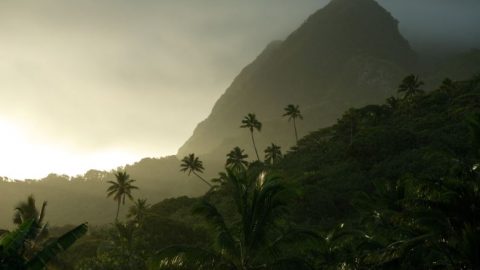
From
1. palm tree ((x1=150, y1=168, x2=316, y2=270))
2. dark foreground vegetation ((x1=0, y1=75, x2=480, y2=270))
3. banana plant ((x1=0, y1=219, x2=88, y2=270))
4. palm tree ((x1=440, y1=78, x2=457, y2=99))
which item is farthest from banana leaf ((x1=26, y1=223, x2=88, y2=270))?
palm tree ((x1=440, y1=78, x2=457, y2=99))

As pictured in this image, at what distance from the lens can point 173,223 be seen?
61.9 m

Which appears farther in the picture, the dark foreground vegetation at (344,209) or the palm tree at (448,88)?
the palm tree at (448,88)

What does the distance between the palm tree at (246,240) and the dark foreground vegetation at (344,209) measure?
1.7 inches

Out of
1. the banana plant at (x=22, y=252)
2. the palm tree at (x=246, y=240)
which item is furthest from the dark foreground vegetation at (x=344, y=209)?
the banana plant at (x=22, y=252)

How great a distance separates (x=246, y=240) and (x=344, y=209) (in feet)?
153

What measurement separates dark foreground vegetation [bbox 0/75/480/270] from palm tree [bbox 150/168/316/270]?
4cm

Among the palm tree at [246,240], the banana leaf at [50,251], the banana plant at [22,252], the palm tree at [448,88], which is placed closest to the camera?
the banana plant at [22,252]

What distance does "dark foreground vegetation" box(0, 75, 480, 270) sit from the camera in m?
13.7

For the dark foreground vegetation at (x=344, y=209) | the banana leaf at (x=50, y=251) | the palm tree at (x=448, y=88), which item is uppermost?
the palm tree at (x=448, y=88)

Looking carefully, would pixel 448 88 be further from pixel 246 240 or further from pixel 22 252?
pixel 22 252

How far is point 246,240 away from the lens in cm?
1727

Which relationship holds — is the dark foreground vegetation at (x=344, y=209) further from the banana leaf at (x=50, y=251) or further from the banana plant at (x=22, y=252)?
the banana leaf at (x=50, y=251)

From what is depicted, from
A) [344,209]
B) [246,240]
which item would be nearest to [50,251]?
Answer: [246,240]

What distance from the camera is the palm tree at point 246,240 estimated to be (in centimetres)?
1675
